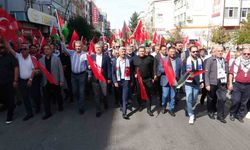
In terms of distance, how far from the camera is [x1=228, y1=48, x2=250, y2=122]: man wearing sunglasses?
21.7 feet

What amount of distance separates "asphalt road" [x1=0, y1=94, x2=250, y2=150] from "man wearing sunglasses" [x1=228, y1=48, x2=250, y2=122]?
1.11 feet

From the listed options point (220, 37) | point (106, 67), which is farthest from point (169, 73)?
point (220, 37)

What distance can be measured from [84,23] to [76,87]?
102 ft

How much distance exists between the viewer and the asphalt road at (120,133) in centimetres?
518

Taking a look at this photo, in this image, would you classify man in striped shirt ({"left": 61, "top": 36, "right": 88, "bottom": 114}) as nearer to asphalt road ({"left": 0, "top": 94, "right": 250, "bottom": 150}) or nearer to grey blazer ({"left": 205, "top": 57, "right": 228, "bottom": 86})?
asphalt road ({"left": 0, "top": 94, "right": 250, "bottom": 150})

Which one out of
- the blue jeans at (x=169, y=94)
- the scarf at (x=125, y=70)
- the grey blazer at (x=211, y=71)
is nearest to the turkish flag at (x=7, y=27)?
the scarf at (x=125, y=70)

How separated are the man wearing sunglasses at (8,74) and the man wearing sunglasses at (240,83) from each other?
5.28 m

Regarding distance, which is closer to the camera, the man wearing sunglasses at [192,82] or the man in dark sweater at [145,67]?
the man wearing sunglasses at [192,82]

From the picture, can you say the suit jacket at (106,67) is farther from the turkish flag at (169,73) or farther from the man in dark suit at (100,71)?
the turkish flag at (169,73)

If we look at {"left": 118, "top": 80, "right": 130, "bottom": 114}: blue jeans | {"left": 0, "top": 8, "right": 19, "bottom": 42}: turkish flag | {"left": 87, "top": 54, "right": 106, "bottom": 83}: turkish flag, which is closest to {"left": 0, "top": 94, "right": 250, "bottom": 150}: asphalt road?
{"left": 118, "top": 80, "right": 130, "bottom": 114}: blue jeans

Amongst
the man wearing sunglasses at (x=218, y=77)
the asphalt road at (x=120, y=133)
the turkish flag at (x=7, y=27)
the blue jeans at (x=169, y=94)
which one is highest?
the turkish flag at (x=7, y=27)

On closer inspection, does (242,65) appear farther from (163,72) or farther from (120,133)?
(120,133)

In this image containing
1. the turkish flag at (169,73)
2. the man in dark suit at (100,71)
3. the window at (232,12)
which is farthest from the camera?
the window at (232,12)

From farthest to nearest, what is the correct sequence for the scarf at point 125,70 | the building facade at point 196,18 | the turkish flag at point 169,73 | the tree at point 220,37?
1. the building facade at point 196,18
2. the tree at point 220,37
3. the scarf at point 125,70
4. the turkish flag at point 169,73
